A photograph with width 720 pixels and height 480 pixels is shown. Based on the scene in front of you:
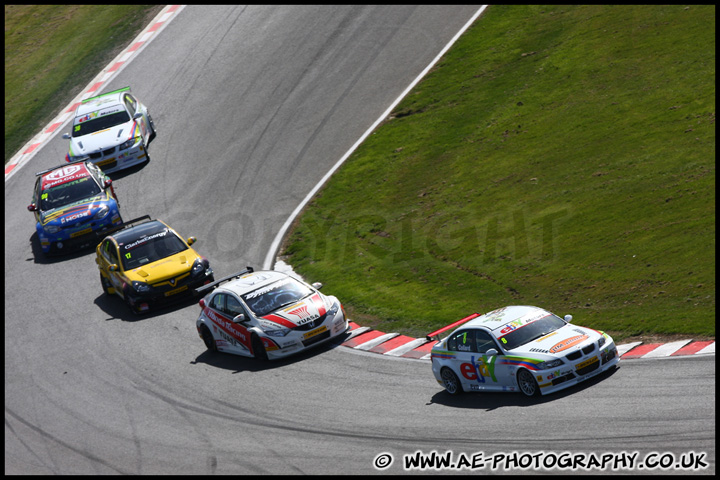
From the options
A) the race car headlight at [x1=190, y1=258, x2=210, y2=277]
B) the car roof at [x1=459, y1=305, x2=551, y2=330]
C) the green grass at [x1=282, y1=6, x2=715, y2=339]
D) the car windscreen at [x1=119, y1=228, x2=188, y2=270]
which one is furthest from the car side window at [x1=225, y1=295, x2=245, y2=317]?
the car roof at [x1=459, y1=305, x2=551, y2=330]

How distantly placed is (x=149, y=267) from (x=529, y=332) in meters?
11.6

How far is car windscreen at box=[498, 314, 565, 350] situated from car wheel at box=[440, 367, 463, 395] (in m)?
1.17

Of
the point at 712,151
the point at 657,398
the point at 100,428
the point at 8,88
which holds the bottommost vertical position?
the point at 100,428

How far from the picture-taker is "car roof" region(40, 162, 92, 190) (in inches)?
1073

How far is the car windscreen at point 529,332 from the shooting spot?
14.7 meters

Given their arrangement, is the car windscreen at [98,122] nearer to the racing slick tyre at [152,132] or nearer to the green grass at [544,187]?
the racing slick tyre at [152,132]

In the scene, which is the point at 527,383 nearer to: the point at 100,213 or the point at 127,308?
the point at 127,308

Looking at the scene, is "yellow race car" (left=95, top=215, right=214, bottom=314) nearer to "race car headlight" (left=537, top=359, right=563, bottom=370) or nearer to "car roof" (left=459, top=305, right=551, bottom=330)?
"car roof" (left=459, top=305, right=551, bottom=330)

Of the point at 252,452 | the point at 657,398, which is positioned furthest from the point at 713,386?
the point at 252,452

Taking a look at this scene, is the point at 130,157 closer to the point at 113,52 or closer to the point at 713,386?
the point at 113,52

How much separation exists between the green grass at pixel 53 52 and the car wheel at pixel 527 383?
27882mm

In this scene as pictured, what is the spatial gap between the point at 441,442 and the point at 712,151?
44.0ft

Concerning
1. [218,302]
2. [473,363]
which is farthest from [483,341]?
[218,302]

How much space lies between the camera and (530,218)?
22.6 metres
